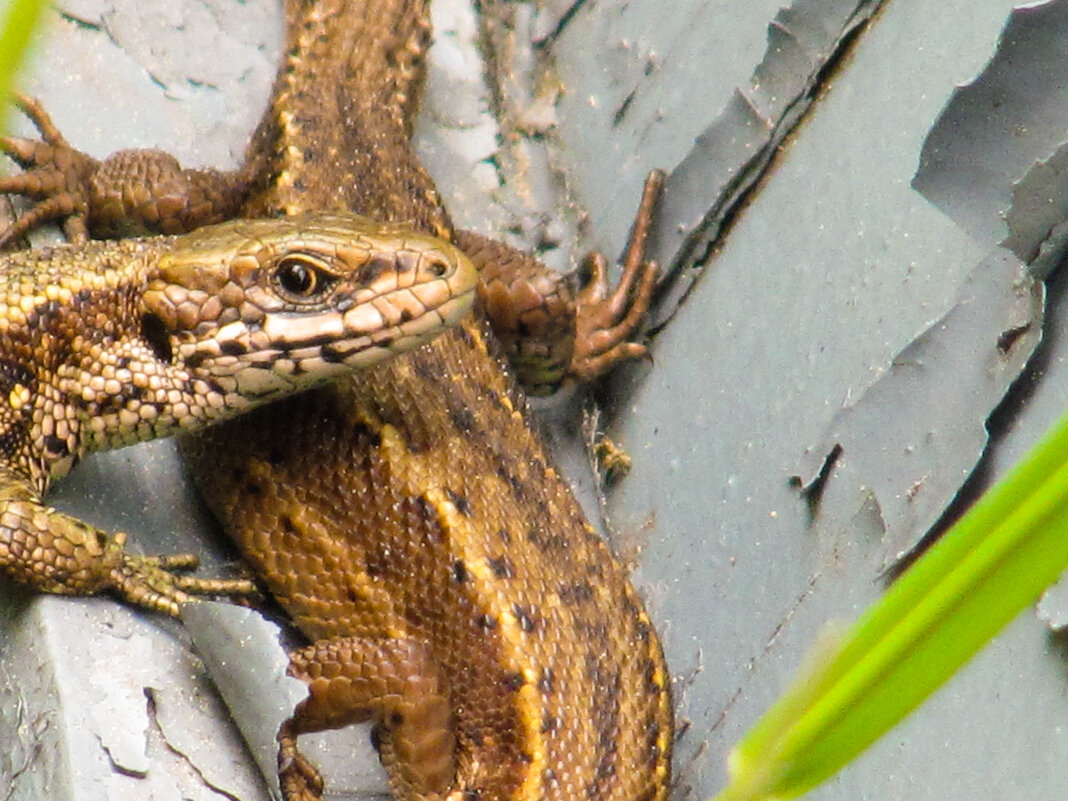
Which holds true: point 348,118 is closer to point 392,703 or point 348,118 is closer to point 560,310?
point 560,310

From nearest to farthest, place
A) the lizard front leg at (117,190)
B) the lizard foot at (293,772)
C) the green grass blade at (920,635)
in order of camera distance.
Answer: the green grass blade at (920,635)
the lizard foot at (293,772)
the lizard front leg at (117,190)

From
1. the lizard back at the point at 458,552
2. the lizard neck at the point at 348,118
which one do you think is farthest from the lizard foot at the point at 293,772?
the lizard neck at the point at 348,118

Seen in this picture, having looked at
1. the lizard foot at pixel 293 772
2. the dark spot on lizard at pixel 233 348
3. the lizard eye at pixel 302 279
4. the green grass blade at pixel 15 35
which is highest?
the green grass blade at pixel 15 35

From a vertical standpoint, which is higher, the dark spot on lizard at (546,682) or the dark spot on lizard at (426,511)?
the dark spot on lizard at (426,511)

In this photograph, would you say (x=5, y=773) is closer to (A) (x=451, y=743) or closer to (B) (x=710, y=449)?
(A) (x=451, y=743)

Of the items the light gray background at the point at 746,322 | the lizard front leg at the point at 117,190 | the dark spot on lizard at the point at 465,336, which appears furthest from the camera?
the lizard front leg at the point at 117,190

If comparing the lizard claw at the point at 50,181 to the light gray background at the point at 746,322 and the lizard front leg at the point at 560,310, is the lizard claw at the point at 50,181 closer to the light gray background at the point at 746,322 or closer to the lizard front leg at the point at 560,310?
the light gray background at the point at 746,322

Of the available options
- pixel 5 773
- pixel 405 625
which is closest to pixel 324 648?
pixel 405 625
